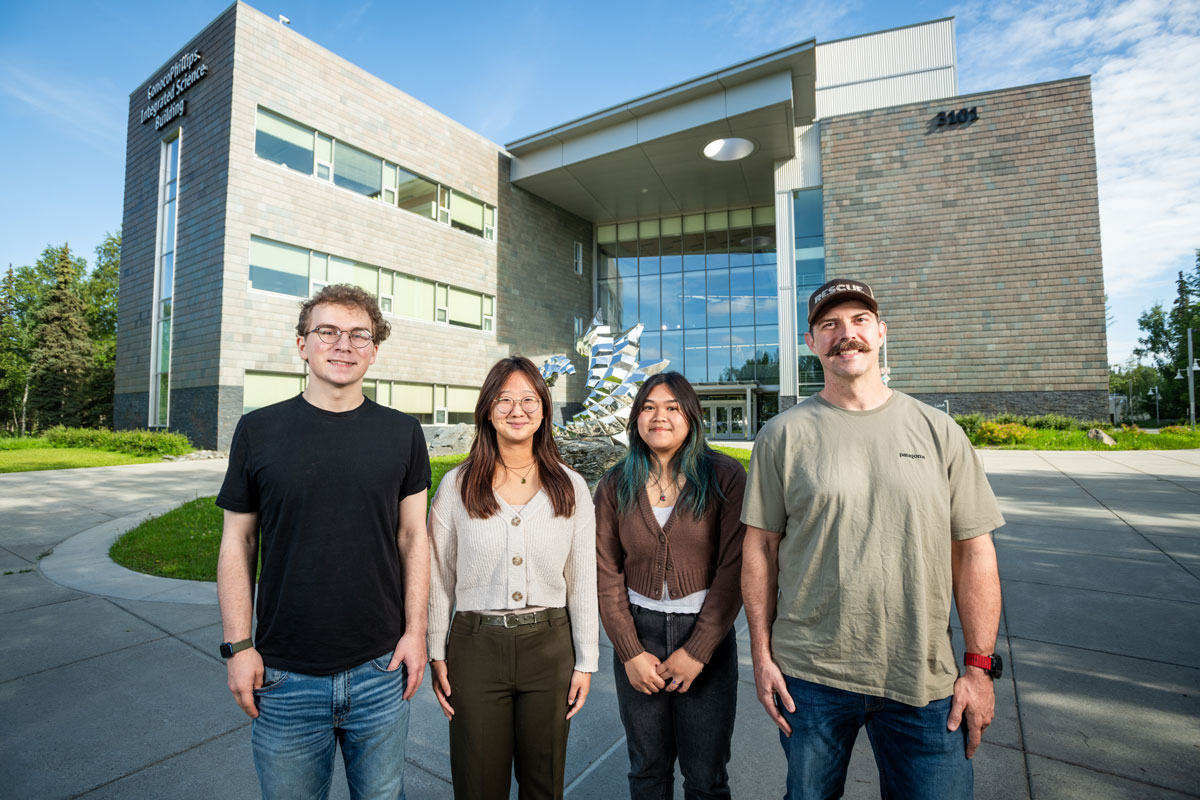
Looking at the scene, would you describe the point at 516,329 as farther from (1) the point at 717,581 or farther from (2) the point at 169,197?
(1) the point at 717,581

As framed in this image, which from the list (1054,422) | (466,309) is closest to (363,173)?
(466,309)

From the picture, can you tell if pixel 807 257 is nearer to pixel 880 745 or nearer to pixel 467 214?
pixel 467 214

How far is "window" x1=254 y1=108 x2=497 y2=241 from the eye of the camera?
18812mm

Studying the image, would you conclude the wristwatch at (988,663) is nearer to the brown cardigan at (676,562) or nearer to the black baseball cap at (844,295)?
the brown cardigan at (676,562)

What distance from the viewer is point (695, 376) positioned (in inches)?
1180

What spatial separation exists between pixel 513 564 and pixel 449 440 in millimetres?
17837

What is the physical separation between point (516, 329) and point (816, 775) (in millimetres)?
25981

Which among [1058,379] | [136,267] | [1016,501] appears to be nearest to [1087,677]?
[1016,501]

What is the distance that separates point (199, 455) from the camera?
17.2 metres

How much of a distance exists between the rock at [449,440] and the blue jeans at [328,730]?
667 inches

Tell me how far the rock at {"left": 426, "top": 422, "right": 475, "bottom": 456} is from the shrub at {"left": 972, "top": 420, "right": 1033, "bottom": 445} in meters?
17.6

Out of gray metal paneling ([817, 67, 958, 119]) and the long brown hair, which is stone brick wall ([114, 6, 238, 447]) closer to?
the long brown hair

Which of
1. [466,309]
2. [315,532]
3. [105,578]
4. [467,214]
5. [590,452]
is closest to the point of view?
[315,532]

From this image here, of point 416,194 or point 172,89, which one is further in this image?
point 416,194
